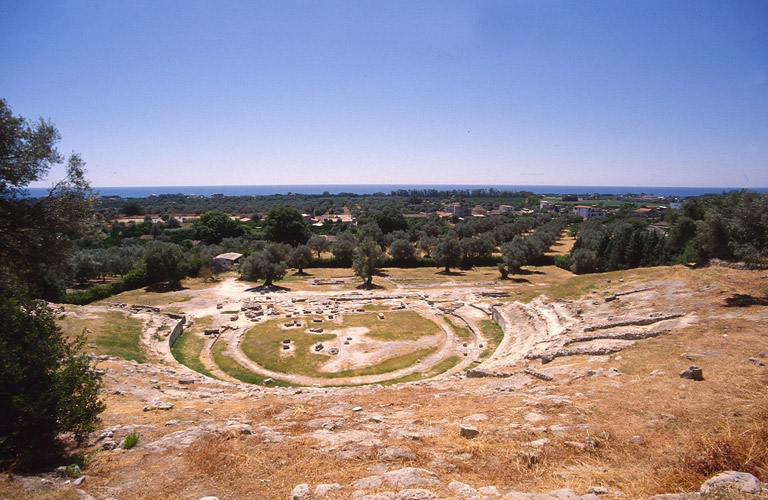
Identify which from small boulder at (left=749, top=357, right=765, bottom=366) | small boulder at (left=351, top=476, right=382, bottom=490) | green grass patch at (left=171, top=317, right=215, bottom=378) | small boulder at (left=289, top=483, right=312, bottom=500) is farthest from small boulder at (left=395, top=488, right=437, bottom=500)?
green grass patch at (left=171, top=317, right=215, bottom=378)

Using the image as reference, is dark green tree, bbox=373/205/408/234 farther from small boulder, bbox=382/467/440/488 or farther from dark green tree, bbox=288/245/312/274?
small boulder, bbox=382/467/440/488

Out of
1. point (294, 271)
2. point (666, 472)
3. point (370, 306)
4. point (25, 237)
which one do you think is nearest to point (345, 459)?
point (666, 472)

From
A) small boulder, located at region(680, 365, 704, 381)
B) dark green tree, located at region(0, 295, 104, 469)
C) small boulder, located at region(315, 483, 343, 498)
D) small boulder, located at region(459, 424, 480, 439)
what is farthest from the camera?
small boulder, located at region(680, 365, 704, 381)

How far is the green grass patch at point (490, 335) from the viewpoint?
25894 mm

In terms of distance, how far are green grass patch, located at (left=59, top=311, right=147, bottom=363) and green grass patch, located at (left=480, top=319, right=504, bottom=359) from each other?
22.3 m

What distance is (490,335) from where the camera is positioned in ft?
96.0

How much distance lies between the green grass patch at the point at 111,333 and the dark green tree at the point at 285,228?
5096 centimetres

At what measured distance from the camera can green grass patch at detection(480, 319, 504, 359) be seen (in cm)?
2589

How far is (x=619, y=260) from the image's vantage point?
59.4 m

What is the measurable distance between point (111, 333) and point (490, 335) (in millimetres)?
27398

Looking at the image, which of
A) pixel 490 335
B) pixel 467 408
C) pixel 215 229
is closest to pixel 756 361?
pixel 467 408

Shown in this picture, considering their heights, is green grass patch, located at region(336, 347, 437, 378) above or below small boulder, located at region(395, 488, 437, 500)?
below

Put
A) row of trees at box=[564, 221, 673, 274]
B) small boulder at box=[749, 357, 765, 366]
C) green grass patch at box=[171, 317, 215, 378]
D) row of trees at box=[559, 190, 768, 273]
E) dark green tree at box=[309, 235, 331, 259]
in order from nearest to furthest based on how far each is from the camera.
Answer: small boulder at box=[749, 357, 765, 366]
row of trees at box=[559, 190, 768, 273]
green grass patch at box=[171, 317, 215, 378]
row of trees at box=[564, 221, 673, 274]
dark green tree at box=[309, 235, 331, 259]

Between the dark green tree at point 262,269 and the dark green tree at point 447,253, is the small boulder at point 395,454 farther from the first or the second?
the dark green tree at point 447,253
